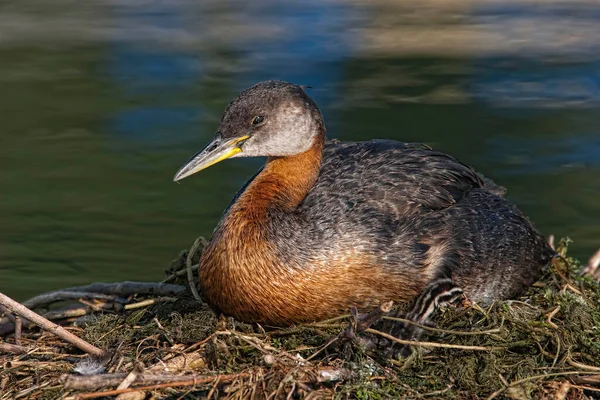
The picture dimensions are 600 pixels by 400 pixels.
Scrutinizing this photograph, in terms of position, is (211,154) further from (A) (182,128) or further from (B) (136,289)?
(A) (182,128)

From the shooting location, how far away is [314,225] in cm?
657

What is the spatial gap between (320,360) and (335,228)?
877 millimetres

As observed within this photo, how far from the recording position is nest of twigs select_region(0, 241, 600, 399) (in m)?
5.74

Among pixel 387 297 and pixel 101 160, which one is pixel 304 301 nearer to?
pixel 387 297

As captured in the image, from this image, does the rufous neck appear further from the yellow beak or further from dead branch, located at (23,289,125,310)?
dead branch, located at (23,289,125,310)

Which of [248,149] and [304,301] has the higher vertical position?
[248,149]

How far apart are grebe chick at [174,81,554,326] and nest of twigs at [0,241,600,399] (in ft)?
0.70

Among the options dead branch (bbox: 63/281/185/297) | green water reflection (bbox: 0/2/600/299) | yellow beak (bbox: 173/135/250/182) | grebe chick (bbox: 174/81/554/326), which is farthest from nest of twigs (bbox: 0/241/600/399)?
green water reflection (bbox: 0/2/600/299)

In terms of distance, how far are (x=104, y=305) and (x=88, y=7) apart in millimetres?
10793

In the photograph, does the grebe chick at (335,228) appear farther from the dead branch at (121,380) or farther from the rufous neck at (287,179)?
the dead branch at (121,380)

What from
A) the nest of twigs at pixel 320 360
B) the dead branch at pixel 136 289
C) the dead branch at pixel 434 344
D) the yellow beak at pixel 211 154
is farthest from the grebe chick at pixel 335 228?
the dead branch at pixel 136 289

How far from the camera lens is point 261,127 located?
669cm

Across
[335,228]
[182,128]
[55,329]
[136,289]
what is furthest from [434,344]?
[182,128]

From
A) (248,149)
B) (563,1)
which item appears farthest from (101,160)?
(563,1)
